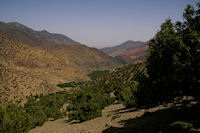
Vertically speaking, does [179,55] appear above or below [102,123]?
above

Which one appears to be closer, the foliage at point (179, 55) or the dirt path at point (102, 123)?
the foliage at point (179, 55)

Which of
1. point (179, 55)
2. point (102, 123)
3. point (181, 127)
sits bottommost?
point (102, 123)

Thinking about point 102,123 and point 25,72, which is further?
point 25,72

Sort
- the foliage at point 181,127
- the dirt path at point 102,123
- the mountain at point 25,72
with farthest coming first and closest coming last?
the mountain at point 25,72
the dirt path at point 102,123
the foliage at point 181,127

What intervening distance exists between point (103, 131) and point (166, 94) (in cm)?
694

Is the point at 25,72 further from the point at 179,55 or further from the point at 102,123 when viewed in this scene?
the point at 179,55

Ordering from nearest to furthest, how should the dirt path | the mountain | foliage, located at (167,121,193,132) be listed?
foliage, located at (167,121,193,132) < the dirt path < the mountain

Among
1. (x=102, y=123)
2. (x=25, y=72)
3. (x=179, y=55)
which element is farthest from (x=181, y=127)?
(x=25, y=72)

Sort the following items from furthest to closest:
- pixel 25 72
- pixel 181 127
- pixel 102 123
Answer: pixel 25 72 → pixel 102 123 → pixel 181 127

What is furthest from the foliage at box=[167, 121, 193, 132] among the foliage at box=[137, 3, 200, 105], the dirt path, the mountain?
the mountain

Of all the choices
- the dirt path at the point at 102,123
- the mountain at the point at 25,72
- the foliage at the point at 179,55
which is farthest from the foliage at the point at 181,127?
the mountain at the point at 25,72

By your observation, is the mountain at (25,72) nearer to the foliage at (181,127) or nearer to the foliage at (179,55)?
the foliage at (179,55)

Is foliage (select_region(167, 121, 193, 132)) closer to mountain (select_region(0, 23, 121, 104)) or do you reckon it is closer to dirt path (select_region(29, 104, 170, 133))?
dirt path (select_region(29, 104, 170, 133))

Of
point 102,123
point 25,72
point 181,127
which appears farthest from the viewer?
point 25,72
